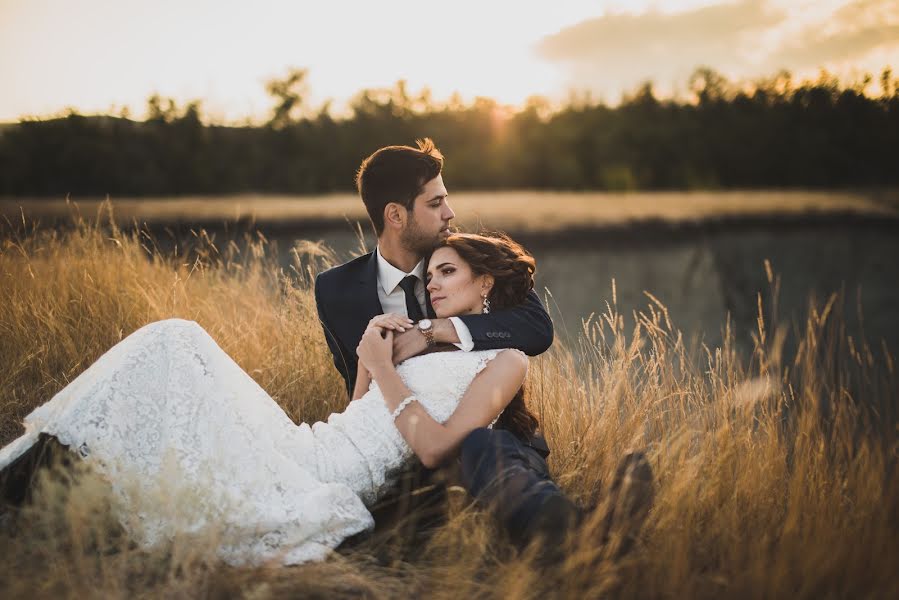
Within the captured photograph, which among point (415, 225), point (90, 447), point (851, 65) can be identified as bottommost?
point (90, 447)

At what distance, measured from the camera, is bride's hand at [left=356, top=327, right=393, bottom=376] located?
2.74 meters

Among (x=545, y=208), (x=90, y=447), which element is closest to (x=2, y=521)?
(x=90, y=447)

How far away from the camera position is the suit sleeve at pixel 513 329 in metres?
2.81

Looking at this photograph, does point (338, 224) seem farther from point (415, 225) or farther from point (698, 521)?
point (698, 521)

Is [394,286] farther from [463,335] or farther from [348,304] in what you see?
[463,335]

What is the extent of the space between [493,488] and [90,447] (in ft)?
4.68

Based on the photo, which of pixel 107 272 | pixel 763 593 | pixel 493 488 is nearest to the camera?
pixel 763 593

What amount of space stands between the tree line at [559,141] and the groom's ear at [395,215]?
54.2 feet

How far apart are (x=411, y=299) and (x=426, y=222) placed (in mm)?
432

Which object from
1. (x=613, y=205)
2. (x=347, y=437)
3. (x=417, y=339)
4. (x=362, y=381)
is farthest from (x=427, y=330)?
(x=613, y=205)

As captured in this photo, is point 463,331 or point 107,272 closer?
point 463,331

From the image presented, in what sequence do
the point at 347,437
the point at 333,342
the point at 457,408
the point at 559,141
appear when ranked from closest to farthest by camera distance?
the point at 457,408, the point at 347,437, the point at 333,342, the point at 559,141

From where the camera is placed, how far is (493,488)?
7.65 feet

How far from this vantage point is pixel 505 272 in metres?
3.06
